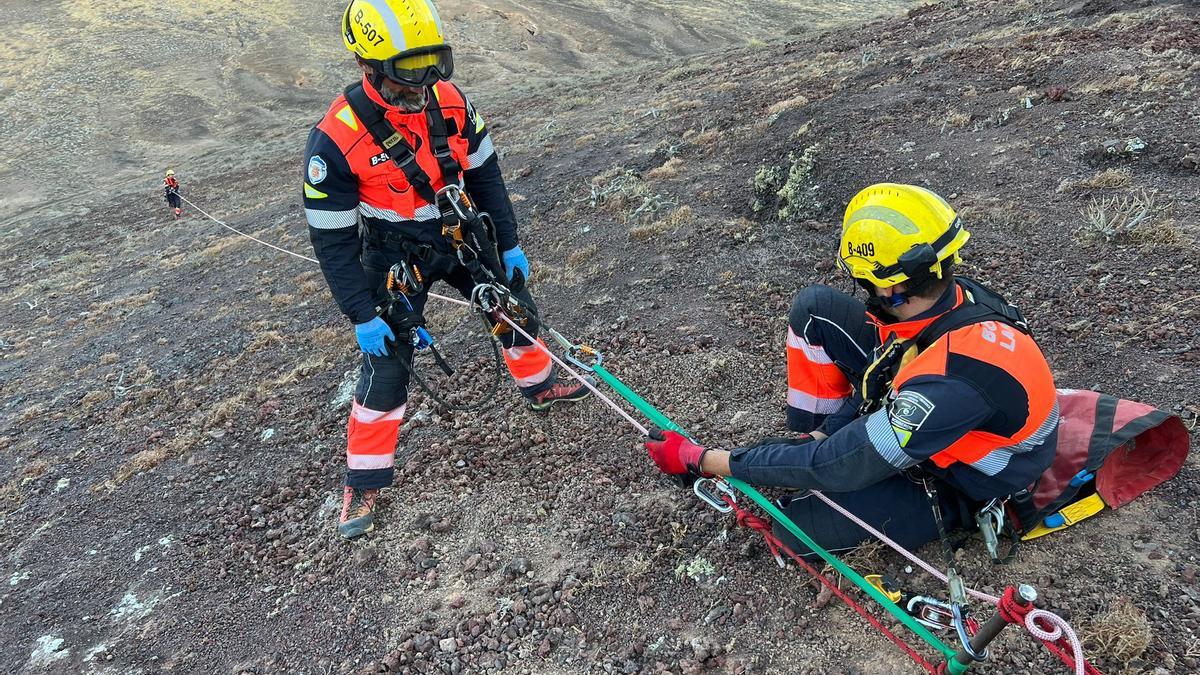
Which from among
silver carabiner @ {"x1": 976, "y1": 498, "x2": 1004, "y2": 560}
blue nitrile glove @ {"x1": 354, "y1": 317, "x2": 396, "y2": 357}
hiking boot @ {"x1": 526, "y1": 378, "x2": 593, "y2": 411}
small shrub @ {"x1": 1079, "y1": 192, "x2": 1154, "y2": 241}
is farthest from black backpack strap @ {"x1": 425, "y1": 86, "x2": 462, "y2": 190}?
small shrub @ {"x1": 1079, "y1": 192, "x2": 1154, "y2": 241}

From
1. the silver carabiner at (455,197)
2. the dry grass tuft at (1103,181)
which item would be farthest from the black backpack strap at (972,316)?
the dry grass tuft at (1103,181)

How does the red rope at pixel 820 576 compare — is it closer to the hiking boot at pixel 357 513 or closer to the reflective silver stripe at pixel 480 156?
the hiking boot at pixel 357 513

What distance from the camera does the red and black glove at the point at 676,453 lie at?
3240 mm

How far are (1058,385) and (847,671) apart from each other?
8.49 feet

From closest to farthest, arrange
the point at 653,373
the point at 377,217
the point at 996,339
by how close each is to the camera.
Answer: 1. the point at 996,339
2. the point at 377,217
3. the point at 653,373

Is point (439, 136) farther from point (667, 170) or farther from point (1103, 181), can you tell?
point (667, 170)

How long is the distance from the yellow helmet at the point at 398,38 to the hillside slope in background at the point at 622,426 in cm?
257

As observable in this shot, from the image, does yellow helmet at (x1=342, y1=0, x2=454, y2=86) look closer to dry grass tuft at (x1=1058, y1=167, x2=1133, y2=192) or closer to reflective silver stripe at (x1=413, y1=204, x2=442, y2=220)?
reflective silver stripe at (x1=413, y1=204, x2=442, y2=220)

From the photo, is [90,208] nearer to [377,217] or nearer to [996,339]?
[377,217]

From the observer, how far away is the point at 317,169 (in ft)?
11.6

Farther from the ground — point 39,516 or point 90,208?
point 39,516

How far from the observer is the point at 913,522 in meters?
3.01

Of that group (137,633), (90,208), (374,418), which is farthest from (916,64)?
(90,208)

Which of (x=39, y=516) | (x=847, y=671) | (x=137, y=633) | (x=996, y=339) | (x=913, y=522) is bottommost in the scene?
(x=39, y=516)
